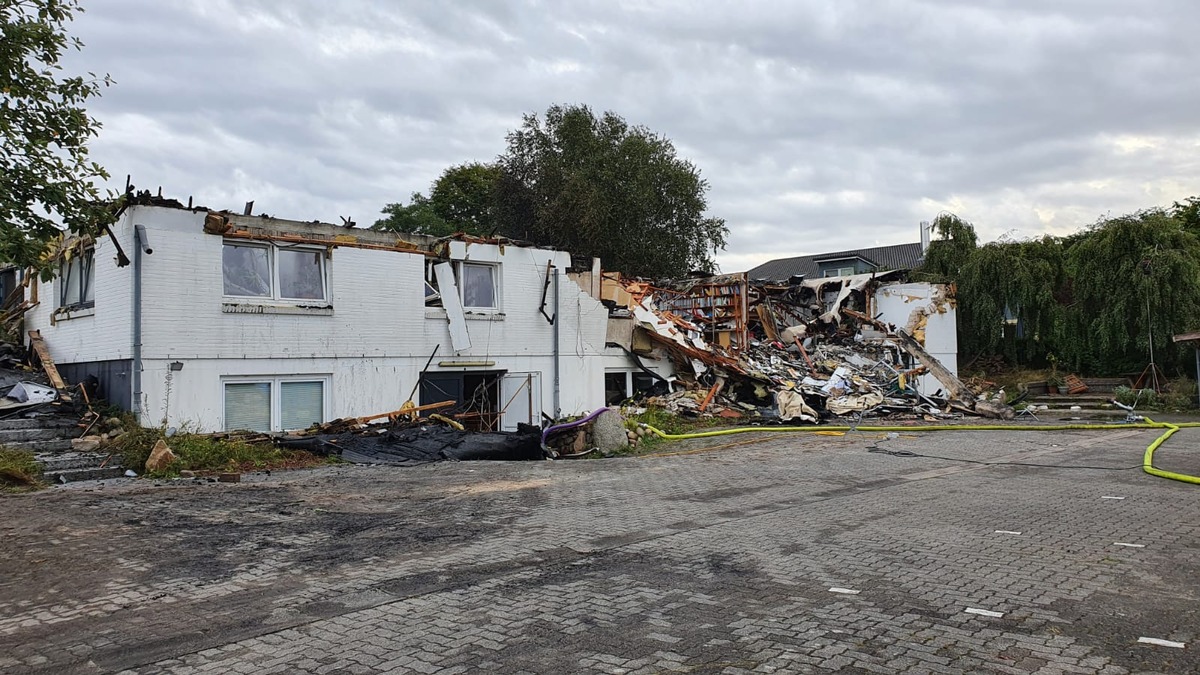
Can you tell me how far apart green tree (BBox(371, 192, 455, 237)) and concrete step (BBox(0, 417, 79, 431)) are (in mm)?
29824

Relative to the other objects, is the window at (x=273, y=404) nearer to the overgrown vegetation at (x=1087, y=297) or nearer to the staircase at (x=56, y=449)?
the staircase at (x=56, y=449)

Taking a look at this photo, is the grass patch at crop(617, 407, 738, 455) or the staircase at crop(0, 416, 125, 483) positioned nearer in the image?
the staircase at crop(0, 416, 125, 483)

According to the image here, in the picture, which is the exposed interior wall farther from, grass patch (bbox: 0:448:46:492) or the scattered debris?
grass patch (bbox: 0:448:46:492)

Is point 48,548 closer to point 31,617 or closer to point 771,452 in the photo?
point 31,617

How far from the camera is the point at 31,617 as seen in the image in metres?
5.27

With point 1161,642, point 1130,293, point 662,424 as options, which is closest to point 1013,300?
point 1130,293

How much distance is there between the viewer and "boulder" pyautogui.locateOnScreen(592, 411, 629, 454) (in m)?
15.9

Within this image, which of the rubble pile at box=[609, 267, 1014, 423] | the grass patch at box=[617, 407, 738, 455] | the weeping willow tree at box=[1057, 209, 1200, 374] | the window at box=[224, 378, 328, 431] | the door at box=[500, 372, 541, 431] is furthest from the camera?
the weeping willow tree at box=[1057, 209, 1200, 374]

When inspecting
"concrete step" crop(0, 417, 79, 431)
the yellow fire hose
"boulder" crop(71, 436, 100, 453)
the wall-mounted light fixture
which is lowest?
the yellow fire hose

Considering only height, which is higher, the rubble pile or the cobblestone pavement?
the rubble pile

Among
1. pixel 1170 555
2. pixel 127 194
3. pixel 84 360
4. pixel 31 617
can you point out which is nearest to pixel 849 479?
pixel 1170 555

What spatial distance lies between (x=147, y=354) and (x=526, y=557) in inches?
362

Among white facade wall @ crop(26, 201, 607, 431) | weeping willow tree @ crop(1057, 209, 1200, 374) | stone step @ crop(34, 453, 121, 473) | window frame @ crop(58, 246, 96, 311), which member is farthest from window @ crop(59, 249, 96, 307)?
weeping willow tree @ crop(1057, 209, 1200, 374)

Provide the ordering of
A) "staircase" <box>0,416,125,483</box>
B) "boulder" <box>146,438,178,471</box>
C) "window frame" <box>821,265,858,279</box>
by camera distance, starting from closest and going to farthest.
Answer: "staircase" <box>0,416,125,483</box> → "boulder" <box>146,438,178,471</box> → "window frame" <box>821,265,858,279</box>
